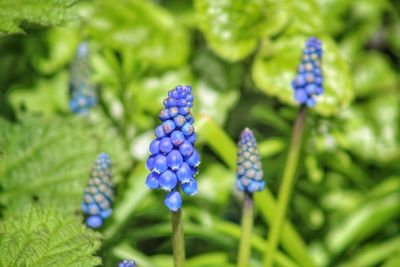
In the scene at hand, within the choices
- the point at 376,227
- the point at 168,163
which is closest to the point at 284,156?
the point at 376,227

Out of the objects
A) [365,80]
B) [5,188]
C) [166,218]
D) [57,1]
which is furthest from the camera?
[365,80]

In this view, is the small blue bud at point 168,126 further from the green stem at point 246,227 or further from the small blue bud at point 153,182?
the green stem at point 246,227

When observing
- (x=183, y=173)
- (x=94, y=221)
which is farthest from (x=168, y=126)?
(x=94, y=221)

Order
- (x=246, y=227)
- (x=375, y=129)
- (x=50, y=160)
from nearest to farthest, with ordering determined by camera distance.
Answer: (x=246, y=227) → (x=50, y=160) → (x=375, y=129)

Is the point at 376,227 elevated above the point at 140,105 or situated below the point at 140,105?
below

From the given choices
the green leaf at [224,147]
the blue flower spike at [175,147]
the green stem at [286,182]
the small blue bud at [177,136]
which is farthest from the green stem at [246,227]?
the small blue bud at [177,136]

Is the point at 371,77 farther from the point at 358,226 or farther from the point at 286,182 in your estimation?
the point at 286,182

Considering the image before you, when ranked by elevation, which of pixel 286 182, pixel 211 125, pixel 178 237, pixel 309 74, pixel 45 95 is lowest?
pixel 178 237

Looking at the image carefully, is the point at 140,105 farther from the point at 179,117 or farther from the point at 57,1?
the point at 179,117
